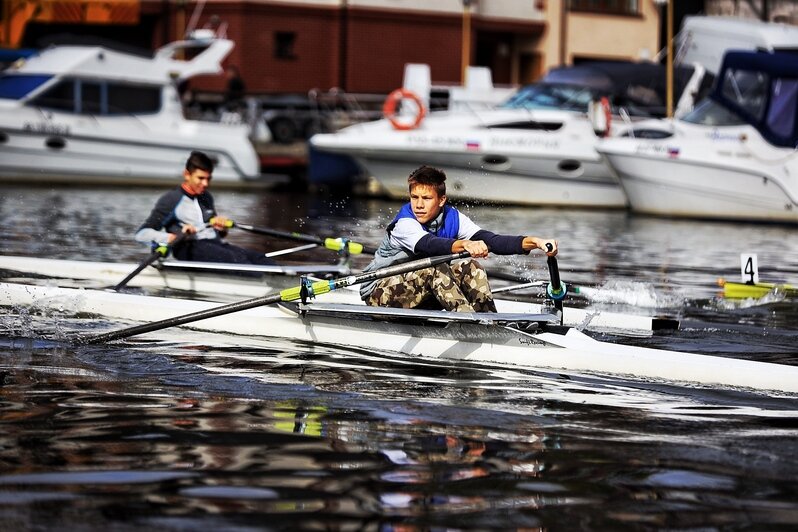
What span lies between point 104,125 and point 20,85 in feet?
5.81

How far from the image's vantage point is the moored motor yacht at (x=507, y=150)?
2544 cm

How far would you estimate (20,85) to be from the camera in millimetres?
27359

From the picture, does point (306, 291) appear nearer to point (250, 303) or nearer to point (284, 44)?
point (250, 303)

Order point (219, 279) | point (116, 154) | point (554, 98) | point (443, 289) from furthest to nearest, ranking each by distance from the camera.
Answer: point (116, 154) → point (554, 98) → point (219, 279) → point (443, 289)

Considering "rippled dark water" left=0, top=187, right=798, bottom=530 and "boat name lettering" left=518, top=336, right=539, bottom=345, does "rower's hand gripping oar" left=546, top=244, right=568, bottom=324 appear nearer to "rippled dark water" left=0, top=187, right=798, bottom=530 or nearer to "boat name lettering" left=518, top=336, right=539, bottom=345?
"boat name lettering" left=518, top=336, right=539, bottom=345

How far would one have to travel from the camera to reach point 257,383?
338 inches

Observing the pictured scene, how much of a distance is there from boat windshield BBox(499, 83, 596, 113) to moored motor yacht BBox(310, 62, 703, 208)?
19 millimetres

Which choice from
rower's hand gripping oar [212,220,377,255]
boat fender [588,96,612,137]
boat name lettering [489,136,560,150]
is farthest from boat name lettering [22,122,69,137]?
rower's hand gripping oar [212,220,377,255]

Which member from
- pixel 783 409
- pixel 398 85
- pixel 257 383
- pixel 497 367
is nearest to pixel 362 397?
pixel 257 383

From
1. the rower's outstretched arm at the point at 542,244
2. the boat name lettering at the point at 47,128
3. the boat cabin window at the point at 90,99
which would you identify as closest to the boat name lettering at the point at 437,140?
the boat cabin window at the point at 90,99

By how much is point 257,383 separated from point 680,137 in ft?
54.4

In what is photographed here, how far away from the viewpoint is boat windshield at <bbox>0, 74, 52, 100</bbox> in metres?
27.2

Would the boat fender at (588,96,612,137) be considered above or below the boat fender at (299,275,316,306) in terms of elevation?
above

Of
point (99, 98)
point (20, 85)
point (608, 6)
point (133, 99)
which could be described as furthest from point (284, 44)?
point (608, 6)
